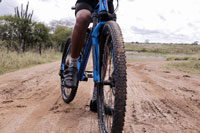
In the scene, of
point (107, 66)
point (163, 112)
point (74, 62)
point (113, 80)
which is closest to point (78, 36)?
point (74, 62)

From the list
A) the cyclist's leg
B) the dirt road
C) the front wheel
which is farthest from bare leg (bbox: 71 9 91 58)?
the dirt road

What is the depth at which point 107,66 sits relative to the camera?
1.89 metres

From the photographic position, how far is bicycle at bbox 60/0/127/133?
4.46 feet

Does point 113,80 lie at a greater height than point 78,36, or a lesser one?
lesser

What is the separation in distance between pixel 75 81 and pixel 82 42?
1.52 feet

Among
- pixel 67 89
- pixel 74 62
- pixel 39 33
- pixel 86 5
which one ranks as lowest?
pixel 67 89

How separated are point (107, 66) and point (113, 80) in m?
0.30

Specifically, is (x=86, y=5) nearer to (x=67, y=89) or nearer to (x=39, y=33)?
(x=67, y=89)

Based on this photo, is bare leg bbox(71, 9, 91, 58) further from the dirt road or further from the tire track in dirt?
the tire track in dirt

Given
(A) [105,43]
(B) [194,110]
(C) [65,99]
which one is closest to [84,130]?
→ (A) [105,43]

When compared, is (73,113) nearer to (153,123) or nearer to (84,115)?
(84,115)

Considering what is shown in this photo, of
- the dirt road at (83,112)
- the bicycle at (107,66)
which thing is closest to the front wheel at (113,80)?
the bicycle at (107,66)

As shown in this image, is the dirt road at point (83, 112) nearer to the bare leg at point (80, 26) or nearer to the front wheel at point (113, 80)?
the front wheel at point (113, 80)

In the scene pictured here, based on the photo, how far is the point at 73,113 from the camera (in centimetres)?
234
